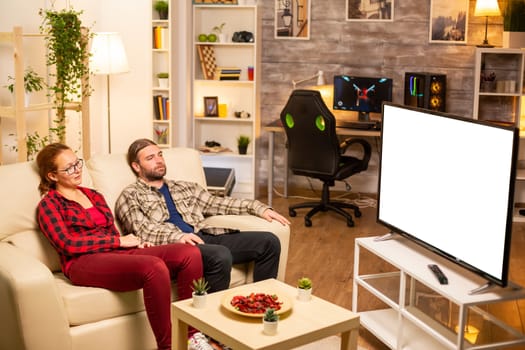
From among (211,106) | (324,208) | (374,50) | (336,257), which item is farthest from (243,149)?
(336,257)

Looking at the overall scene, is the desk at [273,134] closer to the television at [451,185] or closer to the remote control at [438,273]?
the television at [451,185]

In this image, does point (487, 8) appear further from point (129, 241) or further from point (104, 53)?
point (129, 241)

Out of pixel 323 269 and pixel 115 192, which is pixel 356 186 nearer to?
pixel 323 269

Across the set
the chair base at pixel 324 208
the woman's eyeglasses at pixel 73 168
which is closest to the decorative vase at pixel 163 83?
the chair base at pixel 324 208

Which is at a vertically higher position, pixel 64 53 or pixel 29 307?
pixel 64 53

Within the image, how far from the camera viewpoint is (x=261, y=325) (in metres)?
3.04

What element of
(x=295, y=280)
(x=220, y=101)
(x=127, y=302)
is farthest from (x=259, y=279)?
(x=220, y=101)

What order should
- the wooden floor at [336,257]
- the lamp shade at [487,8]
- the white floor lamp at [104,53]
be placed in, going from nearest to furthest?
the wooden floor at [336,257] → the white floor lamp at [104,53] → the lamp shade at [487,8]

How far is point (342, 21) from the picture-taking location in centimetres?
723

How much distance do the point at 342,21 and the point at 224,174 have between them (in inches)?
67.9

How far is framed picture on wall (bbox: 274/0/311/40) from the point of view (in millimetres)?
7246

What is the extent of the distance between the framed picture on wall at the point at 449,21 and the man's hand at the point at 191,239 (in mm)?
3974

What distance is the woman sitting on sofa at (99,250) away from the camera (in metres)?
3.45

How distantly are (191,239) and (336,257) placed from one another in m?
1.80
